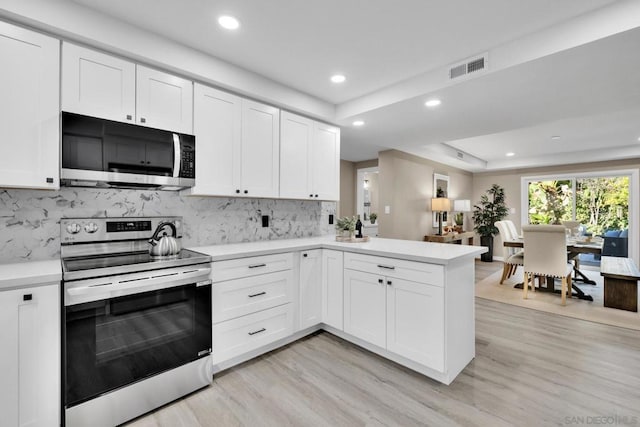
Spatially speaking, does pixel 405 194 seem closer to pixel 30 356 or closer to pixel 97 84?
pixel 97 84

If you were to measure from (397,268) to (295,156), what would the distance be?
1590 mm

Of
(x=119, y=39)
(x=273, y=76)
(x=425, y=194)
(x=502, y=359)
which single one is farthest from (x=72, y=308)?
(x=425, y=194)

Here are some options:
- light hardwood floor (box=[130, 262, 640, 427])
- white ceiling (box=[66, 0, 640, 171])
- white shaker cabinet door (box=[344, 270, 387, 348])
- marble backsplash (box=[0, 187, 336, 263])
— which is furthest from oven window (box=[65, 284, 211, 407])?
white ceiling (box=[66, 0, 640, 171])

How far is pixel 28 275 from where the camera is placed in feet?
4.87

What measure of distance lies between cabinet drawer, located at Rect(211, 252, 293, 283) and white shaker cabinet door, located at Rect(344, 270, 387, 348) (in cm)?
59

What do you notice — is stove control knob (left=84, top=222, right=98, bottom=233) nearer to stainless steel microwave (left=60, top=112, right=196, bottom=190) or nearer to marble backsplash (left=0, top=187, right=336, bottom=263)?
marble backsplash (left=0, top=187, right=336, bottom=263)

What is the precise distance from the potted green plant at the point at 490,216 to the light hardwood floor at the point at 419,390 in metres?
4.52

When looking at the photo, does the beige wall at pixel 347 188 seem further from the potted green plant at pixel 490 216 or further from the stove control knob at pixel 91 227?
the stove control knob at pixel 91 227

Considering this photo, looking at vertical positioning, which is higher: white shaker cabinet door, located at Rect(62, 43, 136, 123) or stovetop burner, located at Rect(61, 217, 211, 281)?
white shaker cabinet door, located at Rect(62, 43, 136, 123)

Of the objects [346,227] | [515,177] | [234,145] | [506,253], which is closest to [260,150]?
[234,145]

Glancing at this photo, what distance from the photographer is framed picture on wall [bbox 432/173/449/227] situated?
249 inches

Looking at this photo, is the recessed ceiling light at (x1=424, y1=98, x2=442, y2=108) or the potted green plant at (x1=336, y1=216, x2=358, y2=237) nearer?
the recessed ceiling light at (x1=424, y1=98, x2=442, y2=108)

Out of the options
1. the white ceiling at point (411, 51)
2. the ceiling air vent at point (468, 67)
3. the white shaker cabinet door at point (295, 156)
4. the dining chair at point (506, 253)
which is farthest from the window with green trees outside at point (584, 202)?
the white shaker cabinet door at point (295, 156)

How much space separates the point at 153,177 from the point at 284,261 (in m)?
1.24
